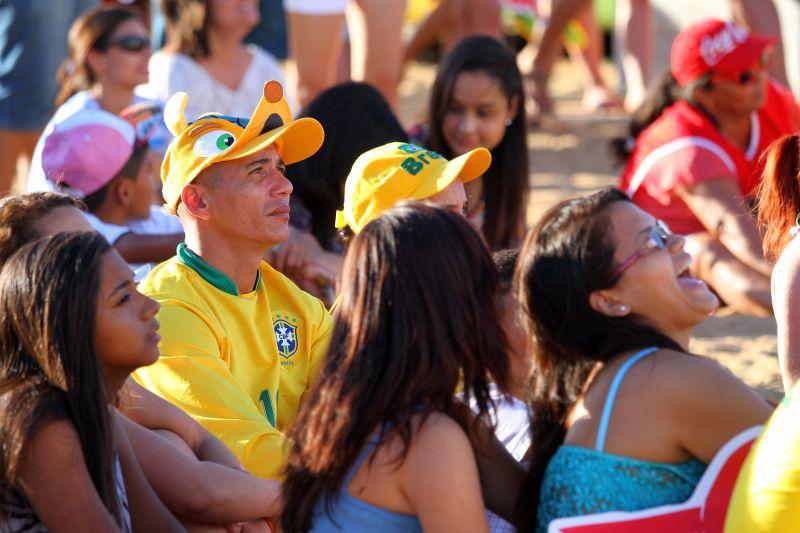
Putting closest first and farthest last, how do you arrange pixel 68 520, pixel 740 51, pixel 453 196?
pixel 68 520 → pixel 453 196 → pixel 740 51

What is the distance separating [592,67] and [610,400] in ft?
24.3

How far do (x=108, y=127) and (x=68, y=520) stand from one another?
Result: 2187 mm

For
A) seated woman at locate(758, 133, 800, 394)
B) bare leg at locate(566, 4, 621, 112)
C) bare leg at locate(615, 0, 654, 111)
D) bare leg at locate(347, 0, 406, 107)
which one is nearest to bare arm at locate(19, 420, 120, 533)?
seated woman at locate(758, 133, 800, 394)

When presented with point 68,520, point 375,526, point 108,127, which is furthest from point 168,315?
point 108,127

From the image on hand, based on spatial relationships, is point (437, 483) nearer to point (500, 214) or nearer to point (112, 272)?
point (112, 272)

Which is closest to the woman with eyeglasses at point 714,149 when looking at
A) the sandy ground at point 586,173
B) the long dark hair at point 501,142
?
the sandy ground at point 586,173

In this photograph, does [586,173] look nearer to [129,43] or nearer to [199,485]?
[129,43]

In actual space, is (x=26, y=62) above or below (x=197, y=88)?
above

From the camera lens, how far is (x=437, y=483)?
213 centimetres

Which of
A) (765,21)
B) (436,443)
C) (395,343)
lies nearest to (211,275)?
(395,343)

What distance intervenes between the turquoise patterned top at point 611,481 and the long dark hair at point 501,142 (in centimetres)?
237

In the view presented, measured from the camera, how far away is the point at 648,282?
241 centimetres

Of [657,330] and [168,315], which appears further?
[168,315]

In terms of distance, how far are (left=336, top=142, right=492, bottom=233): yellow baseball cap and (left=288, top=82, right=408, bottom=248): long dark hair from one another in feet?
2.63
